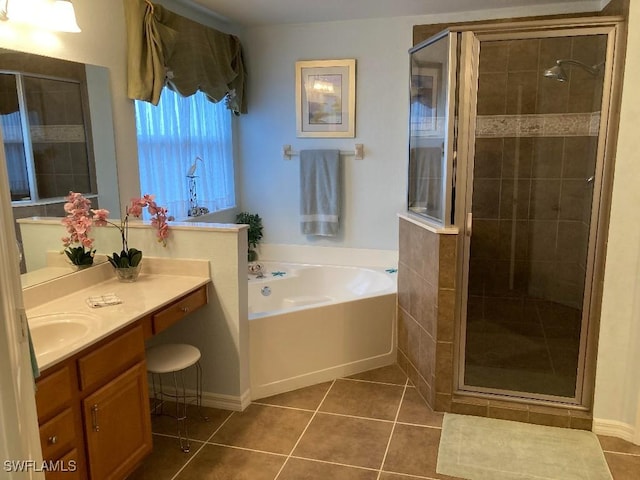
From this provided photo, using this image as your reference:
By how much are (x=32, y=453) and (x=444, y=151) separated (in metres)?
2.31

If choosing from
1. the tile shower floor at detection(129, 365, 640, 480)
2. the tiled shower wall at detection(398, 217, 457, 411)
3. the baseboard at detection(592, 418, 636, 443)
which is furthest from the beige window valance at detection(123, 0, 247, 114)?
the baseboard at detection(592, 418, 636, 443)

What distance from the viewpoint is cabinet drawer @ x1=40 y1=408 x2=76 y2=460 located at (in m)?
1.67

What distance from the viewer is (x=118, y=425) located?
204 cm

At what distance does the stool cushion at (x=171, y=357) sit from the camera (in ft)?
7.89

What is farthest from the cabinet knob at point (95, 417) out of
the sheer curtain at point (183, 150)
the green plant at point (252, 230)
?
the green plant at point (252, 230)

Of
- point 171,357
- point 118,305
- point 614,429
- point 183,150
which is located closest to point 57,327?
point 118,305

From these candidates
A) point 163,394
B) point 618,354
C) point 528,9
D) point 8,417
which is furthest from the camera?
point 528,9

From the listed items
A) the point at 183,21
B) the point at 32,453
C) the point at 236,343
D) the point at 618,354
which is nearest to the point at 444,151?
the point at 618,354

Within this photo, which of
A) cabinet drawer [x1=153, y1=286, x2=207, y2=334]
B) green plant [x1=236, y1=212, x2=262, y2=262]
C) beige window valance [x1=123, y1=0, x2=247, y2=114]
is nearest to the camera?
cabinet drawer [x1=153, y1=286, x2=207, y2=334]

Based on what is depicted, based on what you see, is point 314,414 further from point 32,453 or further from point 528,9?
point 528,9

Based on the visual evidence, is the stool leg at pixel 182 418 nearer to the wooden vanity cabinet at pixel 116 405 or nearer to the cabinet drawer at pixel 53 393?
the wooden vanity cabinet at pixel 116 405

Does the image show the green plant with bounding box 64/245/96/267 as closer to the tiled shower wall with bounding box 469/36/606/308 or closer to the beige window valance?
the beige window valance

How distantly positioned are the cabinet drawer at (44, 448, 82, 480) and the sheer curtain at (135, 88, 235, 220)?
1.90 metres

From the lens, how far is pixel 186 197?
3.81 m
